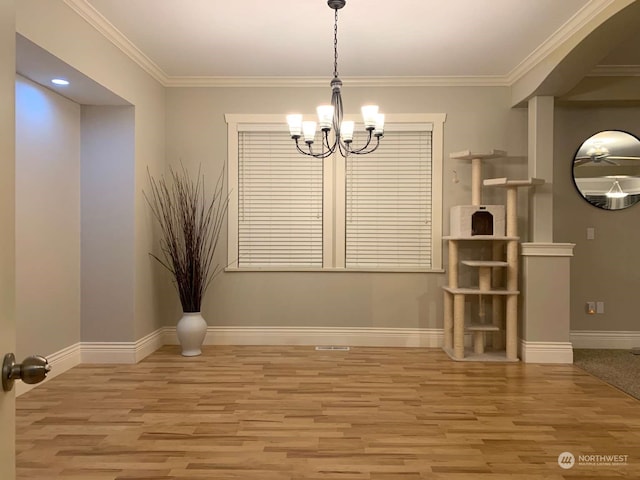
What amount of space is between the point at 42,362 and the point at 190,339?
12.7 feet

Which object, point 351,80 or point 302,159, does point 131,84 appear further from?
point 351,80

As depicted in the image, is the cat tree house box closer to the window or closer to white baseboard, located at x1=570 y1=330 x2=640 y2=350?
the window

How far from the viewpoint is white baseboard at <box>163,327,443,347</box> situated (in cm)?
513

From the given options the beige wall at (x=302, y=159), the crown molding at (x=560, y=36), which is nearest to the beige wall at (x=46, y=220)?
the beige wall at (x=302, y=159)

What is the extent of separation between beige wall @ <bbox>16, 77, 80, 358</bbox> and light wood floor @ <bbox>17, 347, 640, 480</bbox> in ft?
1.44

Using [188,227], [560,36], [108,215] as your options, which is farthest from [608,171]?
[108,215]

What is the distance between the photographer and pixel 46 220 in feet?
12.9

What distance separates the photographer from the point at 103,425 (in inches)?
119

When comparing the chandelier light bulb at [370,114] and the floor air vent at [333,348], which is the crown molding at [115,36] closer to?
the chandelier light bulb at [370,114]

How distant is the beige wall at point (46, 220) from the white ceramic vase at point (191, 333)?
2.91ft

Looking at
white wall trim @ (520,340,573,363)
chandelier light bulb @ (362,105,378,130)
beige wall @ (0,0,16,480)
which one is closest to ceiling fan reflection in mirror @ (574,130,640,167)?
white wall trim @ (520,340,573,363)

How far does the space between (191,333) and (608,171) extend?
14.5 feet

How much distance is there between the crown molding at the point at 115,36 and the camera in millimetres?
3418

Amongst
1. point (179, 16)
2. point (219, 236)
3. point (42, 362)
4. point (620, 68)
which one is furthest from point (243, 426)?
point (620, 68)
